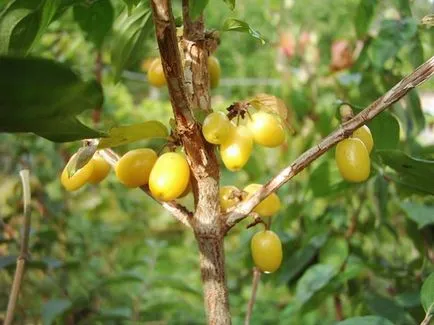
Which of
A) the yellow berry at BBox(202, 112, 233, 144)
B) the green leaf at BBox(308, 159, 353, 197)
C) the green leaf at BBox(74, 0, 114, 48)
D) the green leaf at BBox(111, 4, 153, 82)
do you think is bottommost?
the yellow berry at BBox(202, 112, 233, 144)

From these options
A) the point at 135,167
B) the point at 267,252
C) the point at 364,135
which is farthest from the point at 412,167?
the point at 135,167

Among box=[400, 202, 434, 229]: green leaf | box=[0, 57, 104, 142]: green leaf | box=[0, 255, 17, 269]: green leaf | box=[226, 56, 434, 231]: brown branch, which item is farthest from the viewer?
box=[0, 255, 17, 269]: green leaf

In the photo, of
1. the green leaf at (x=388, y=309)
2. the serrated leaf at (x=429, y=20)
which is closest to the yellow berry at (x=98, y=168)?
the serrated leaf at (x=429, y=20)

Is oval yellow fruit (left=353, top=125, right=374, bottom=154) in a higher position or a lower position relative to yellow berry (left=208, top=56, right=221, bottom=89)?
lower

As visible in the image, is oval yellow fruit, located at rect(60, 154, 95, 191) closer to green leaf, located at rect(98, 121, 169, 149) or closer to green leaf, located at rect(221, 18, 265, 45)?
green leaf, located at rect(98, 121, 169, 149)

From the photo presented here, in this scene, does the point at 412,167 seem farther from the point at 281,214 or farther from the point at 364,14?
the point at 281,214

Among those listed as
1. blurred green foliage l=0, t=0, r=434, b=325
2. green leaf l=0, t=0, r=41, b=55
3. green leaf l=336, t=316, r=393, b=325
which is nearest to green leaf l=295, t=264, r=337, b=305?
blurred green foliage l=0, t=0, r=434, b=325

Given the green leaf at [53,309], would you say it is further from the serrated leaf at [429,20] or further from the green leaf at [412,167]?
the serrated leaf at [429,20]
